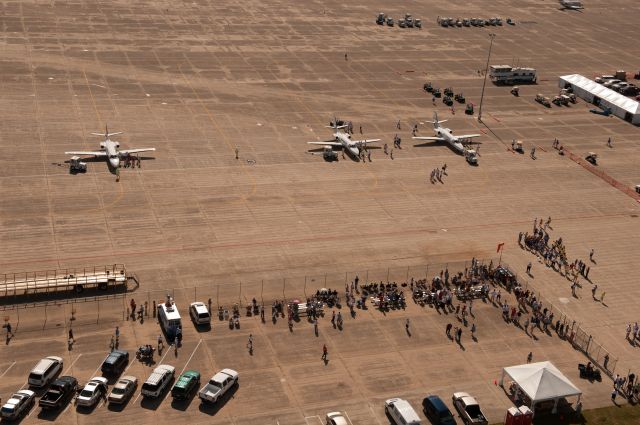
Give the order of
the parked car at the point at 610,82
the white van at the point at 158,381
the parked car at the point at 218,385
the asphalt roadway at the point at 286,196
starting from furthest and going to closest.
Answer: the parked car at the point at 610,82 → the asphalt roadway at the point at 286,196 → the parked car at the point at 218,385 → the white van at the point at 158,381

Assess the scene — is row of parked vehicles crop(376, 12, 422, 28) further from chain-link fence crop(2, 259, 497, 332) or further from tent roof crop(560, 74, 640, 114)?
chain-link fence crop(2, 259, 497, 332)

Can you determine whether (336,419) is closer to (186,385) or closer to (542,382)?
(186,385)

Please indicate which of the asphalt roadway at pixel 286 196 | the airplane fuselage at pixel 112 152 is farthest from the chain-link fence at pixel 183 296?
the airplane fuselage at pixel 112 152

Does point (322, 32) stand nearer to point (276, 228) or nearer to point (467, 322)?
point (276, 228)

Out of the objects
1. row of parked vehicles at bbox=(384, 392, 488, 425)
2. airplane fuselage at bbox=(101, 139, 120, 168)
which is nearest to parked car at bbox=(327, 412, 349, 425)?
row of parked vehicles at bbox=(384, 392, 488, 425)

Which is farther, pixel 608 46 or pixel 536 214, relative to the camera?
pixel 608 46

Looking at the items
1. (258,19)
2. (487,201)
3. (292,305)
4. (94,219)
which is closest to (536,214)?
(487,201)

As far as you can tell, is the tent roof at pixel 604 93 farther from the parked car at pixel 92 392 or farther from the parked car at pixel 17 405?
the parked car at pixel 17 405

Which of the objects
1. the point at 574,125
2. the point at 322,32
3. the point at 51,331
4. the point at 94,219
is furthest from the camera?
the point at 322,32
